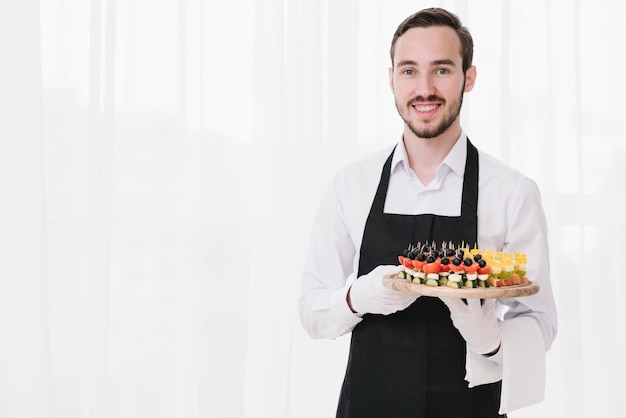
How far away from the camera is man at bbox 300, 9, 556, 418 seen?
1.34 meters

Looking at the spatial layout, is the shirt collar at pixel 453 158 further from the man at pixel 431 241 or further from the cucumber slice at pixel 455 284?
the cucumber slice at pixel 455 284

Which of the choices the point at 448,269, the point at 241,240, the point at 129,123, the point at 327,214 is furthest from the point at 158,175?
the point at 448,269

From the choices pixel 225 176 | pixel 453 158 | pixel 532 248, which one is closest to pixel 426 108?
pixel 453 158

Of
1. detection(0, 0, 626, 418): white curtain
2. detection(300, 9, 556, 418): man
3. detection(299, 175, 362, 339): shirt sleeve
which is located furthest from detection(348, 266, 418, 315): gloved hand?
detection(0, 0, 626, 418): white curtain

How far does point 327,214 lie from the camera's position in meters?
1.55

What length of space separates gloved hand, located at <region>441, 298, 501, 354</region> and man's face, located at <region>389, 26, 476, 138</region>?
14.9 inches

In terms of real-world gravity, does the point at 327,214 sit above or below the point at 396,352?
above

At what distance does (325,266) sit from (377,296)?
26cm

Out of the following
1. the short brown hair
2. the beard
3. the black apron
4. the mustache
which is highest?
the short brown hair

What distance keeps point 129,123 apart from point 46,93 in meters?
0.36

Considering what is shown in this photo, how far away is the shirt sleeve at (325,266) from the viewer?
146 centimetres

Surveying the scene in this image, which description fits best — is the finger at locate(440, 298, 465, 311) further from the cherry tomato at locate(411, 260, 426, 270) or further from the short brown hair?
the short brown hair

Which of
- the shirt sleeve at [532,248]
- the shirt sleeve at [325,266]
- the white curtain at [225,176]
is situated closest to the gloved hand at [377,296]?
the shirt sleeve at [325,266]

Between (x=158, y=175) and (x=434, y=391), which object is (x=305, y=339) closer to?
(x=158, y=175)
